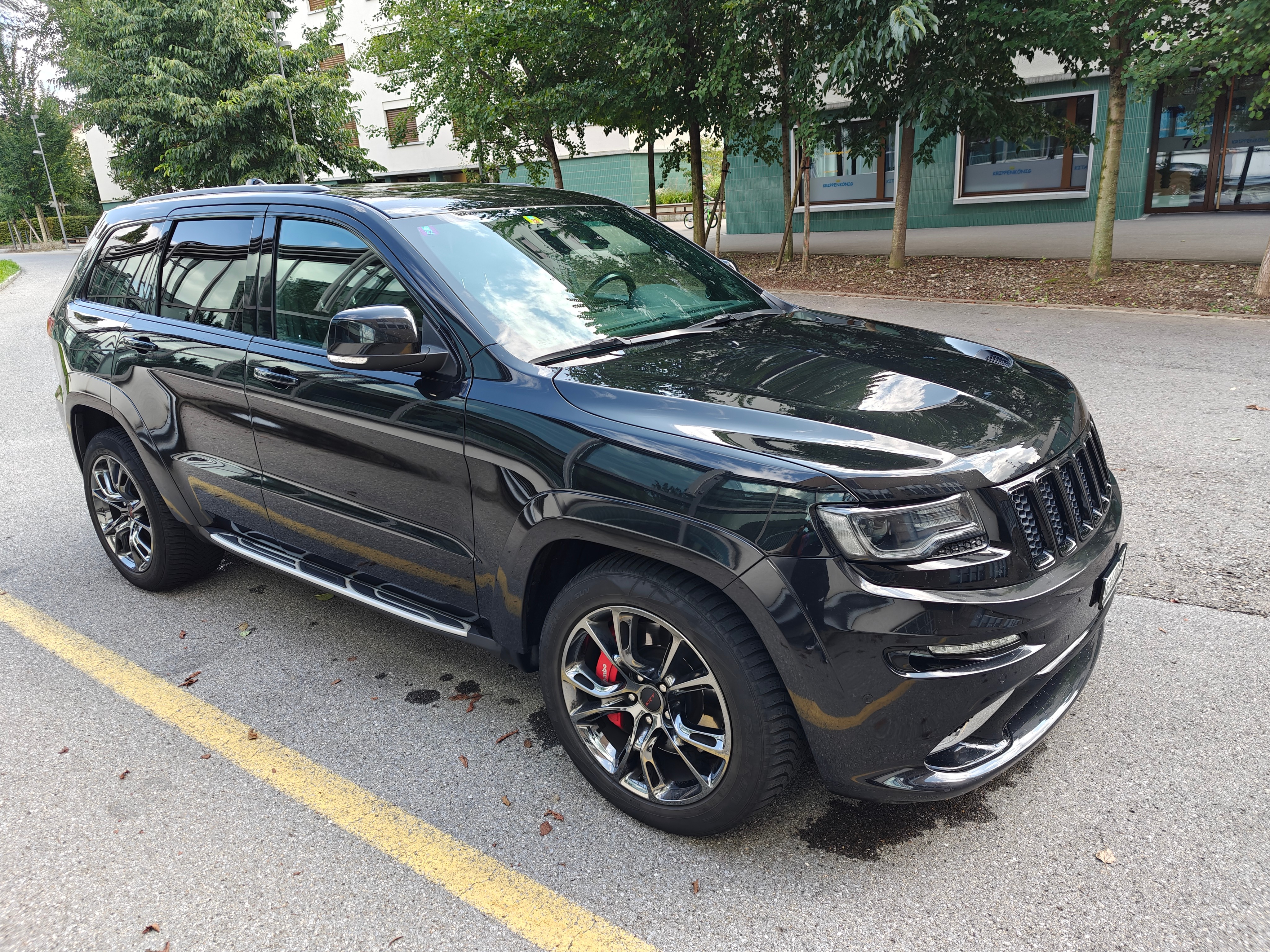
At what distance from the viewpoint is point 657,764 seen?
104 inches

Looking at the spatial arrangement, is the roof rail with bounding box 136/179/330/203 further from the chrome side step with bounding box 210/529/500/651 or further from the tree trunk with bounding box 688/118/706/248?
the tree trunk with bounding box 688/118/706/248

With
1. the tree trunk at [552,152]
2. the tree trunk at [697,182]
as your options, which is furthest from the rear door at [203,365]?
the tree trunk at [552,152]

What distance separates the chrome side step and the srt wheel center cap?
23.7 inches

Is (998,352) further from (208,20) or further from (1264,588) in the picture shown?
(208,20)

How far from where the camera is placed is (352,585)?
132 inches

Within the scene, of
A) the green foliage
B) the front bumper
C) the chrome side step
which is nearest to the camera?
the front bumper

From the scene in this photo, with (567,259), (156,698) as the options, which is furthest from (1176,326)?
(156,698)

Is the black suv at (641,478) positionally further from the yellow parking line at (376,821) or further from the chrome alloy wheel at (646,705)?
the yellow parking line at (376,821)

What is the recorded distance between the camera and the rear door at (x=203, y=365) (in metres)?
3.60

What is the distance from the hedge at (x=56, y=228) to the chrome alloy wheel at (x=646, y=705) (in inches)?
2510

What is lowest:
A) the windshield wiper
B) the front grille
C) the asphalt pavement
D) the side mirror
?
the asphalt pavement

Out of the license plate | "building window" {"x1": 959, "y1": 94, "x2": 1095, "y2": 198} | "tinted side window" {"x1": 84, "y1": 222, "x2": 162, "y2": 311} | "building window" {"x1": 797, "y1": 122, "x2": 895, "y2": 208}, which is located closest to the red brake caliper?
the license plate

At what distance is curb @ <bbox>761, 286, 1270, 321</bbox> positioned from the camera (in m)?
9.84

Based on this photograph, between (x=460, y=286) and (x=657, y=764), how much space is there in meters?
1.65
